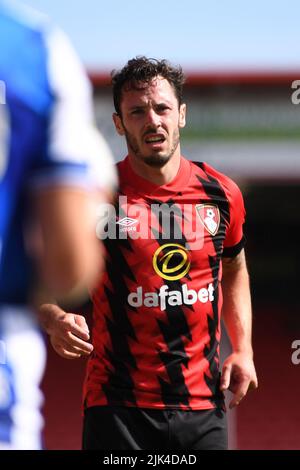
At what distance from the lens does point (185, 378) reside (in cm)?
293

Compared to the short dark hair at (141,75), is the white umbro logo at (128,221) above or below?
below

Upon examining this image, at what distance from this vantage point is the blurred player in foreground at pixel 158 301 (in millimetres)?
2910

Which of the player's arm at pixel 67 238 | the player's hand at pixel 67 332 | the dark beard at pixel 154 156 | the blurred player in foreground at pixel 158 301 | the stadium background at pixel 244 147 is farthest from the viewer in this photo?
the stadium background at pixel 244 147

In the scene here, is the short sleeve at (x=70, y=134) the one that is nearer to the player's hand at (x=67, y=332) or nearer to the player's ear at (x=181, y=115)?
the player's hand at (x=67, y=332)

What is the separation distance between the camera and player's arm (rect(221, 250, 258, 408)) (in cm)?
311

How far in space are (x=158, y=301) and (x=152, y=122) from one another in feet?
1.75

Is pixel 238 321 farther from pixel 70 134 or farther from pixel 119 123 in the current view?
pixel 70 134

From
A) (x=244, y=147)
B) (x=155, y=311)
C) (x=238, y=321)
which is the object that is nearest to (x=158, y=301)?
(x=155, y=311)

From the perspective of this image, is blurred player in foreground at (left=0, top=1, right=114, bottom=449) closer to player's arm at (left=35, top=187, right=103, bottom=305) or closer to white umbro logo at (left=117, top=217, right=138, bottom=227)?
player's arm at (left=35, top=187, right=103, bottom=305)

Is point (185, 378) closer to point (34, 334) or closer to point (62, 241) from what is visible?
point (34, 334)

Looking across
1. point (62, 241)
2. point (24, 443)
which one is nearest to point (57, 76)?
point (62, 241)

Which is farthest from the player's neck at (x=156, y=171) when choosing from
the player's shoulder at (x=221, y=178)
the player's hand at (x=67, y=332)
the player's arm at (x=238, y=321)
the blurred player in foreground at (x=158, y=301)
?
the player's hand at (x=67, y=332)

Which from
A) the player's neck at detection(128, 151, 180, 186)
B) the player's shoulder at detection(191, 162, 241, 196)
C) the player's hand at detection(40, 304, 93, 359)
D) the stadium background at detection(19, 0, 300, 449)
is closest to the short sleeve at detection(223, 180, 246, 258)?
the player's shoulder at detection(191, 162, 241, 196)

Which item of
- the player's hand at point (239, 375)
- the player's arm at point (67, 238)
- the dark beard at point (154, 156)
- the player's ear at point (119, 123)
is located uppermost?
the player's ear at point (119, 123)
